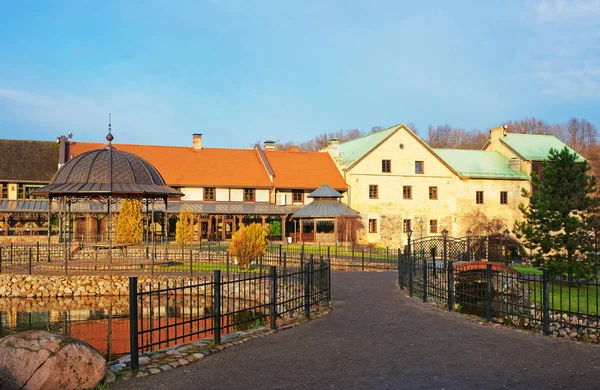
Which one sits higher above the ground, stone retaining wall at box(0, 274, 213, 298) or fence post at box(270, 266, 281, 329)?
fence post at box(270, 266, 281, 329)

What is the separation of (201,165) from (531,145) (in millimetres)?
30706

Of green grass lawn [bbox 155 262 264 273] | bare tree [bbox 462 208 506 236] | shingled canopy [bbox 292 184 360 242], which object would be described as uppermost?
shingled canopy [bbox 292 184 360 242]

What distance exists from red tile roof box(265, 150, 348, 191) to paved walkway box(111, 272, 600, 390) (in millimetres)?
32362

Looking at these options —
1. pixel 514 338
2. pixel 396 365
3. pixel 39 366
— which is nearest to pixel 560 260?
pixel 514 338

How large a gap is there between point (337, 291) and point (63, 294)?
11.0 m

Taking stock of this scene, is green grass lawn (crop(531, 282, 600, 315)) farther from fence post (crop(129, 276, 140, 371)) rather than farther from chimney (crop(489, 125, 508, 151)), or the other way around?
chimney (crop(489, 125, 508, 151))

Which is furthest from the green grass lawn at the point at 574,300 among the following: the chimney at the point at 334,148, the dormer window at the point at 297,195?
the chimney at the point at 334,148

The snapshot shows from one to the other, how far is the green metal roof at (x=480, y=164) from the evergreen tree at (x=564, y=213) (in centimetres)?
2900

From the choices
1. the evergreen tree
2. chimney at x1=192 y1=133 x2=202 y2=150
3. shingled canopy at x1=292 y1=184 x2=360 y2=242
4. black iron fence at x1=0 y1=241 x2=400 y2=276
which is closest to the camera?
the evergreen tree

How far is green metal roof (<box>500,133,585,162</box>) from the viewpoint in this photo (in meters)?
48.4

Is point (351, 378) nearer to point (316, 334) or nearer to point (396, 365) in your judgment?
point (396, 365)

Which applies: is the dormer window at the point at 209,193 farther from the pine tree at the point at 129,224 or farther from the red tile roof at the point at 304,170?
the pine tree at the point at 129,224

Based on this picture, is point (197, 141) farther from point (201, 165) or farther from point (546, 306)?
point (546, 306)

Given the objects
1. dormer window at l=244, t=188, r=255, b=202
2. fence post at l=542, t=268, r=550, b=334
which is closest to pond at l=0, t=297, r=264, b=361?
fence post at l=542, t=268, r=550, b=334
